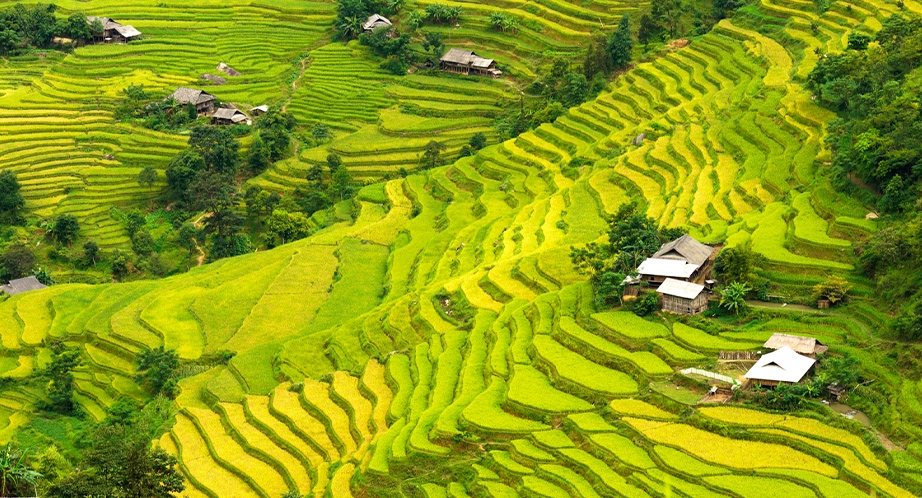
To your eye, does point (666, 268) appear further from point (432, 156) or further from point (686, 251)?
point (432, 156)

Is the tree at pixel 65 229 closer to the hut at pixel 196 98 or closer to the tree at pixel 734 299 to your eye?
the hut at pixel 196 98

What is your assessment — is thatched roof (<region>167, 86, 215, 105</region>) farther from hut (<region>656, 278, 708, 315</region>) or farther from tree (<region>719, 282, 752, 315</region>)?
tree (<region>719, 282, 752, 315</region>)

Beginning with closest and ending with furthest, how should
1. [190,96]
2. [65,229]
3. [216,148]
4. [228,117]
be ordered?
[65,229] < [216,148] < [228,117] < [190,96]

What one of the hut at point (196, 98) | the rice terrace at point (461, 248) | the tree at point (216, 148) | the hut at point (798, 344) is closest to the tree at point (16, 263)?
the rice terrace at point (461, 248)

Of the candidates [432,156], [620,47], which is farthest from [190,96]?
[620,47]

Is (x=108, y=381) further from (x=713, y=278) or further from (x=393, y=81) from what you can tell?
(x=393, y=81)

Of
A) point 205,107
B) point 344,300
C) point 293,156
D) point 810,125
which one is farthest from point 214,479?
point 205,107

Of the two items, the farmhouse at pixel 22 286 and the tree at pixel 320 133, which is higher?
the tree at pixel 320 133
